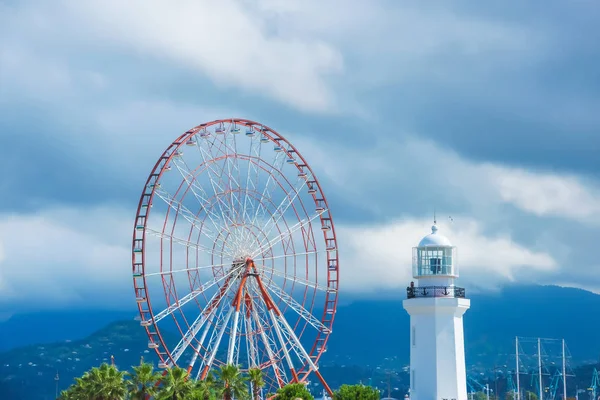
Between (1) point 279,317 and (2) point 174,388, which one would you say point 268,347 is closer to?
(1) point 279,317

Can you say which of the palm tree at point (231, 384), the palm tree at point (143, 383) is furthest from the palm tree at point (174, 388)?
the palm tree at point (231, 384)

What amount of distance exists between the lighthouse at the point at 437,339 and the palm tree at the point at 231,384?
40.7 feet

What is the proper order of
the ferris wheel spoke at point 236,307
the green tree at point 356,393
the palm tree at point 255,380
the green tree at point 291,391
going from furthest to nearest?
A: 1. the ferris wheel spoke at point 236,307
2. the green tree at point 291,391
3. the green tree at point 356,393
4. the palm tree at point 255,380

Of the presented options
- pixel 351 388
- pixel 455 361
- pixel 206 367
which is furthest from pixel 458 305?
pixel 206 367

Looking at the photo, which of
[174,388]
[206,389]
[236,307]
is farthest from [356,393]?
[174,388]

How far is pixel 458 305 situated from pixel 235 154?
28.7m

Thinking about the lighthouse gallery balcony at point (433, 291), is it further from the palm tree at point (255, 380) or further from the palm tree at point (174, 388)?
the palm tree at point (174, 388)

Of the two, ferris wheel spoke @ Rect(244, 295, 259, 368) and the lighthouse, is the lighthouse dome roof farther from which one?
ferris wheel spoke @ Rect(244, 295, 259, 368)

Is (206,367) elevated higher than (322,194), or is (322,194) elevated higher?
(322,194)

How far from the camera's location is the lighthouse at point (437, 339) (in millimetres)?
77000

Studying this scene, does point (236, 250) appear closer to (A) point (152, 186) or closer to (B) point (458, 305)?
(A) point (152, 186)

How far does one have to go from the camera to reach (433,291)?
79062 mm

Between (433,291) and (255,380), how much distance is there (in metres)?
15.9

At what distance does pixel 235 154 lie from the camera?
9950 cm
